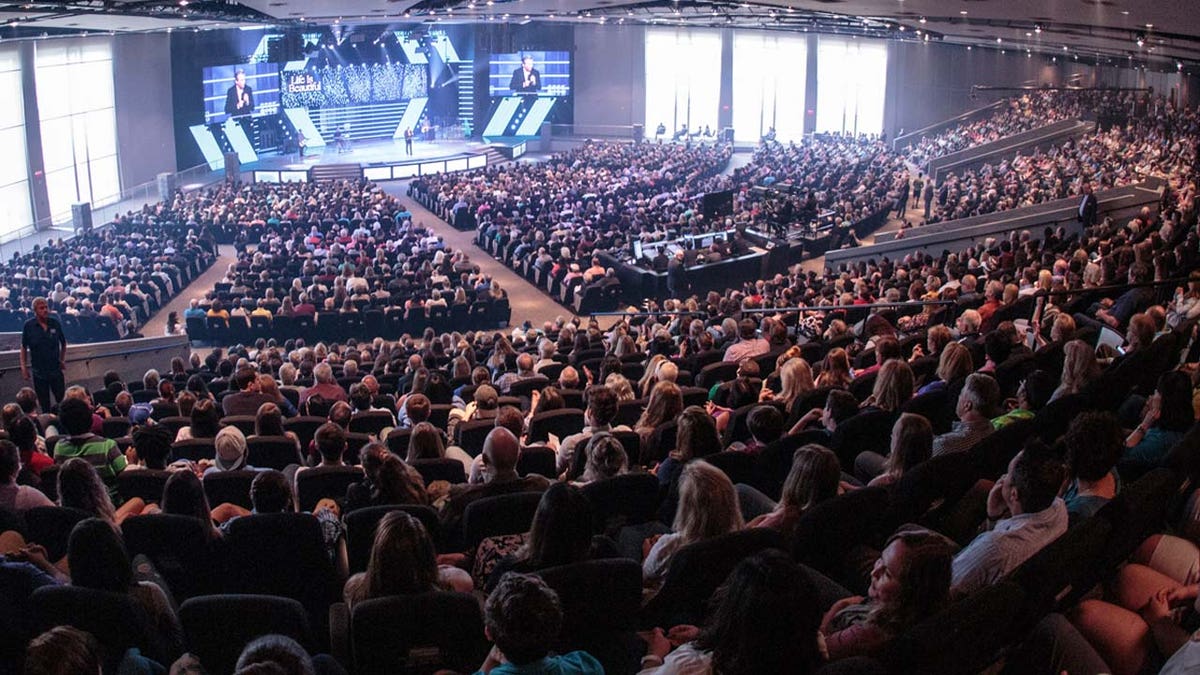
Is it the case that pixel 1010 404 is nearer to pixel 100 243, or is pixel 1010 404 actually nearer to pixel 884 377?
pixel 884 377

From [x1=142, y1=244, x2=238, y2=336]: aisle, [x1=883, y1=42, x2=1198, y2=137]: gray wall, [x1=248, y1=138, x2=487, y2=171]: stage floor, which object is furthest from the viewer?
[x1=248, y1=138, x2=487, y2=171]: stage floor

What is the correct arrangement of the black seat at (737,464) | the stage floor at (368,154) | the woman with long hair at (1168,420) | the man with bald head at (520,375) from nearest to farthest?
the woman with long hair at (1168,420) < the black seat at (737,464) < the man with bald head at (520,375) < the stage floor at (368,154)

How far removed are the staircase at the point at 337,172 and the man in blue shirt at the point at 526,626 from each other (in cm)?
3558

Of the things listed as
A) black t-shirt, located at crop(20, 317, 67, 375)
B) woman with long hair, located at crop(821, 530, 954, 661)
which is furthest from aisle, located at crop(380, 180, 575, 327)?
woman with long hair, located at crop(821, 530, 954, 661)

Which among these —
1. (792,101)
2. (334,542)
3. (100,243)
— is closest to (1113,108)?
(792,101)

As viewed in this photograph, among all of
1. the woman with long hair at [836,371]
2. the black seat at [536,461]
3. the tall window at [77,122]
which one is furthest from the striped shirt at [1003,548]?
the tall window at [77,122]

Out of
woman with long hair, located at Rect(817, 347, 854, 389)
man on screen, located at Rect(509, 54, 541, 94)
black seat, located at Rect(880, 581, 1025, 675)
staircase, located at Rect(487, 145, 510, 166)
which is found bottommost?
staircase, located at Rect(487, 145, 510, 166)

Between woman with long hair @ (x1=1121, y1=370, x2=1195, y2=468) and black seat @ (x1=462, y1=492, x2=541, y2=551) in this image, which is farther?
woman with long hair @ (x1=1121, y1=370, x2=1195, y2=468)

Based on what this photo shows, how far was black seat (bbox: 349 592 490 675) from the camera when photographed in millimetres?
3312

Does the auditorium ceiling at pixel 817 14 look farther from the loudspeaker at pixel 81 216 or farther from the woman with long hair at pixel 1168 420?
the woman with long hair at pixel 1168 420

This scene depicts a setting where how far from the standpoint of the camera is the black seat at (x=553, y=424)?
23.1ft

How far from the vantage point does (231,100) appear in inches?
1442

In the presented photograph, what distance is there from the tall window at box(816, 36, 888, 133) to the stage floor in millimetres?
15841

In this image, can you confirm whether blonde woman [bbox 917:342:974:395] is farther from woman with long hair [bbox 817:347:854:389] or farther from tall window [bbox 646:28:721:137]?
tall window [bbox 646:28:721:137]
